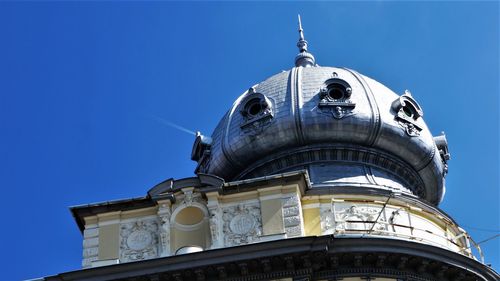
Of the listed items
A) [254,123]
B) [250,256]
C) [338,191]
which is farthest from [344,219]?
[254,123]

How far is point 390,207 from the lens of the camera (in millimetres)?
35250

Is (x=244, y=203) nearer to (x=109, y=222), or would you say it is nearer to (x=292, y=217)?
(x=292, y=217)

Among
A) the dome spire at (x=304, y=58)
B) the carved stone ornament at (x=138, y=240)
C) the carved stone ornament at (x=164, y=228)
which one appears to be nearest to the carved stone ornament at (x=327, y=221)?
the carved stone ornament at (x=164, y=228)

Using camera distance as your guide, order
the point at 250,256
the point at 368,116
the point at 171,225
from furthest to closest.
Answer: the point at 368,116 → the point at 171,225 → the point at 250,256

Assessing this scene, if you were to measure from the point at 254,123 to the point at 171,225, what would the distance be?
265 inches

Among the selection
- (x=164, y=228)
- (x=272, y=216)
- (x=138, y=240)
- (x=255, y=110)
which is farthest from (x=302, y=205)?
(x=255, y=110)

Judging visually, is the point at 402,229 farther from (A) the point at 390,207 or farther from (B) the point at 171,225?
(B) the point at 171,225

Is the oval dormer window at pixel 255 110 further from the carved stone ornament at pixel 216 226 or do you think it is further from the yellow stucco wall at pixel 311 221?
the carved stone ornament at pixel 216 226

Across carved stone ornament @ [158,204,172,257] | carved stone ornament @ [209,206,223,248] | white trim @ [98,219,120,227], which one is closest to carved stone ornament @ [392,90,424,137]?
carved stone ornament @ [209,206,223,248]

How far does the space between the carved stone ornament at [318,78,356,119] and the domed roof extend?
0.13 ft

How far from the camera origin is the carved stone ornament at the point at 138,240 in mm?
33562

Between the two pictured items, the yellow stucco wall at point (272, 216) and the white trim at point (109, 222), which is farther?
the white trim at point (109, 222)

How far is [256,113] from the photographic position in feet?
129

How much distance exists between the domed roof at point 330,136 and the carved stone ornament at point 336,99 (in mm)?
39
